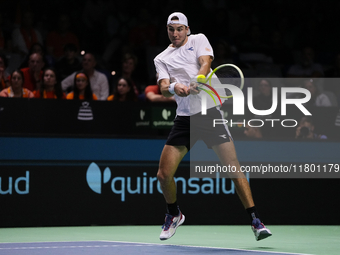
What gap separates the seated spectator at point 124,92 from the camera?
7.89 metres

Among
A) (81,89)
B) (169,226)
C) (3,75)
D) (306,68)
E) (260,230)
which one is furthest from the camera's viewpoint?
(306,68)

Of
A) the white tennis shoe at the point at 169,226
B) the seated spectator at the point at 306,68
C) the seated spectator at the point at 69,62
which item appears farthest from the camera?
the seated spectator at the point at 306,68

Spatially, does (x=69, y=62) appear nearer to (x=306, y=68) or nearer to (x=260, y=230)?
(x=306, y=68)

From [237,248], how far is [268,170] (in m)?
2.52

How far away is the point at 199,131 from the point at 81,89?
289 cm

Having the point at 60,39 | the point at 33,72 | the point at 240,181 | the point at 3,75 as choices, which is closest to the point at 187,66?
the point at 240,181

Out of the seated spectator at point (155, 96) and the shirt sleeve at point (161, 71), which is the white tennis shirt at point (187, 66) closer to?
the shirt sleeve at point (161, 71)

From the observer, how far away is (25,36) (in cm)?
964

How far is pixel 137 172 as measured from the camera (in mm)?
7348

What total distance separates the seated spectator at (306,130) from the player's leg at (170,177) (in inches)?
106

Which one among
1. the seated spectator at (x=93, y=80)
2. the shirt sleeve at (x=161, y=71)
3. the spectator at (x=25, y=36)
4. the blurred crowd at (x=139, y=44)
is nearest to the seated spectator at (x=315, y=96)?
the blurred crowd at (x=139, y=44)

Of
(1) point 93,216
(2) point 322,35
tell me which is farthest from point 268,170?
(2) point 322,35

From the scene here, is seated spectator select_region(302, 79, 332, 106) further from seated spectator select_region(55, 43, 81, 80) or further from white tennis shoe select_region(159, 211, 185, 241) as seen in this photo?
white tennis shoe select_region(159, 211, 185, 241)

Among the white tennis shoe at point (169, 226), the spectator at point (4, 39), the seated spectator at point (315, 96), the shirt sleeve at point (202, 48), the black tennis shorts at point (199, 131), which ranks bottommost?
the white tennis shoe at point (169, 226)
